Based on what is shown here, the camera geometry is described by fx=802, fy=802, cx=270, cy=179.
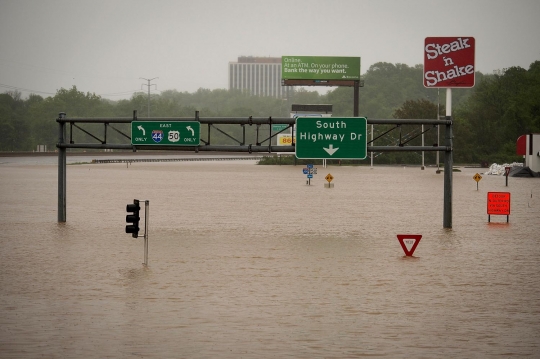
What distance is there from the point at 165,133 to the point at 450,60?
14.9m

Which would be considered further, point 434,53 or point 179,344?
point 434,53

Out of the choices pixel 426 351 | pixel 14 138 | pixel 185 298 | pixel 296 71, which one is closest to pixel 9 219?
pixel 185 298

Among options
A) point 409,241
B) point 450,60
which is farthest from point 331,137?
point 450,60

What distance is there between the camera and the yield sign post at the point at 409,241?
68.8ft

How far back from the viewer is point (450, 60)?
3700 cm

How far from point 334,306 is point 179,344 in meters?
3.84

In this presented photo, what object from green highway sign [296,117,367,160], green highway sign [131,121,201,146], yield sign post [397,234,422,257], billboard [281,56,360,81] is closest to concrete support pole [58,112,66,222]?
green highway sign [131,121,201,146]

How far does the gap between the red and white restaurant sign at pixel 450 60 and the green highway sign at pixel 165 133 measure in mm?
12627

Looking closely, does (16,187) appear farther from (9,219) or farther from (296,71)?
(296,71)

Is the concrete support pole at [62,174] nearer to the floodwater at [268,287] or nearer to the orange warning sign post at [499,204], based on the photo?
the floodwater at [268,287]

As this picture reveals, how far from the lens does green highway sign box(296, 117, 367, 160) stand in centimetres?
2861

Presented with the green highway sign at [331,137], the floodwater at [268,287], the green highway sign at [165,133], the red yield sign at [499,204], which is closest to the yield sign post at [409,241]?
the floodwater at [268,287]

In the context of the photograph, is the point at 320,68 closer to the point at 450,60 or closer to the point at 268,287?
the point at 450,60

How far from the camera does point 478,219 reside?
108 feet
